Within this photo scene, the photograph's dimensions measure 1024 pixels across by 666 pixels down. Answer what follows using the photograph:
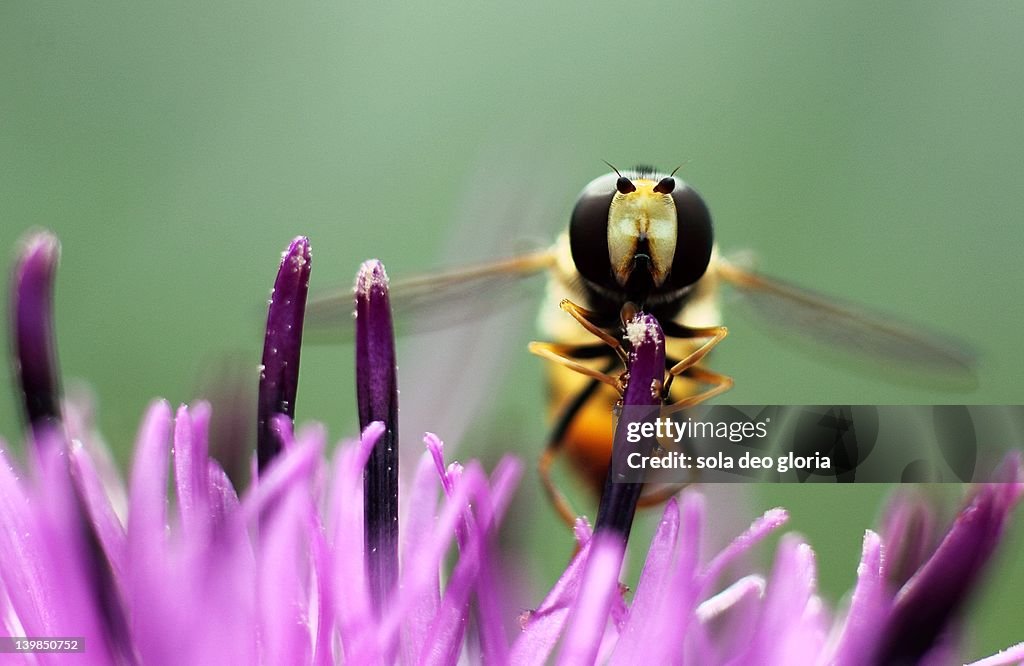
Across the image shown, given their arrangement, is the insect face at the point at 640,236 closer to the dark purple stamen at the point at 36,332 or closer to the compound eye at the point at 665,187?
the compound eye at the point at 665,187

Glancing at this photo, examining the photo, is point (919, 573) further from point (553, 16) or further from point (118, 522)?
point (553, 16)

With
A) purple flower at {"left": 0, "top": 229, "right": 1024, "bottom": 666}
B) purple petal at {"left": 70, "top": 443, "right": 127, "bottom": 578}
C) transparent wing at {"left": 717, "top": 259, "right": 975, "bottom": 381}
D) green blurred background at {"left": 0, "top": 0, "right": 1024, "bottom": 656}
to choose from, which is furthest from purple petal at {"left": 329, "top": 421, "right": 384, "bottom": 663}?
green blurred background at {"left": 0, "top": 0, "right": 1024, "bottom": 656}

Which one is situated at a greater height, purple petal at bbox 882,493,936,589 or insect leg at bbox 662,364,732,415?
insect leg at bbox 662,364,732,415

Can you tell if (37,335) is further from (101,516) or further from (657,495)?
(657,495)

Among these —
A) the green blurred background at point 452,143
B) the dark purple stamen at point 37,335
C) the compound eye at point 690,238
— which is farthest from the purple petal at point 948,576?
the green blurred background at point 452,143

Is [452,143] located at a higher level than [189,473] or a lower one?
higher

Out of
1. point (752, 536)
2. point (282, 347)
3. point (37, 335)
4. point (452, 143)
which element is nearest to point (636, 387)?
point (752, 536)

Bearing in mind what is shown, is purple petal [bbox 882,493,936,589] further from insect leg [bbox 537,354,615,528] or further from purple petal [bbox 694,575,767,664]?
insect leg [bbox 537,354,615,528]

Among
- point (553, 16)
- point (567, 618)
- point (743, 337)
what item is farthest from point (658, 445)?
point (553, 16)
